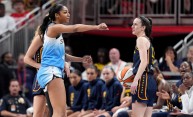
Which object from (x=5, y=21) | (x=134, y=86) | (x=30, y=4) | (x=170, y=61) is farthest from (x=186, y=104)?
(x=30, y=4)

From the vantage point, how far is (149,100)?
10.8 metres

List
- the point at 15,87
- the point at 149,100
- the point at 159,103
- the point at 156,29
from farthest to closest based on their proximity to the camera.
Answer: the point at 156,29
the point at 15,87
the point at 159,103
the point at 149,100

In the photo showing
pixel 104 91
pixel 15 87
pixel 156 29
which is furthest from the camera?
pixel 156 29

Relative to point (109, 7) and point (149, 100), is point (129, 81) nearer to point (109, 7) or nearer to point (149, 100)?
point (149, 100)

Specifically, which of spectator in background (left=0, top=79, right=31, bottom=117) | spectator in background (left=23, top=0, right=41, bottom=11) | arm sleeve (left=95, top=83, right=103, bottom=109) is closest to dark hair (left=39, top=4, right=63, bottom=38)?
arm sleeve (left=95, top=83, right=103, bottom=109)

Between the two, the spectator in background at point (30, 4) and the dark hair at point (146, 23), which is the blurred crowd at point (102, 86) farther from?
the spectator in background at point (30, 4)

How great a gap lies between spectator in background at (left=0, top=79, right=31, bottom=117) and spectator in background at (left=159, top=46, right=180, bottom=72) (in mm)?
3379

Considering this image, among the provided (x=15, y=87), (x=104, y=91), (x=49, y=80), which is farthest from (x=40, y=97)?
(x=15, y=87)

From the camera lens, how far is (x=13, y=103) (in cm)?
1606

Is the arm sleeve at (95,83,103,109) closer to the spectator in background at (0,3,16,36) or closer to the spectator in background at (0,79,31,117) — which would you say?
the spectator in background at (0,79,31,117)

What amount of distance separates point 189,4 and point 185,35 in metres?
0.93

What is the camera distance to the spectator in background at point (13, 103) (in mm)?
15984

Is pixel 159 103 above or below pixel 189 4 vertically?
below

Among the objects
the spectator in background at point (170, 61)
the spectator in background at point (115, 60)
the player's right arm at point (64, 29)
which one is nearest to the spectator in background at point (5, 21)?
the spectator in background at point (115, 60)
